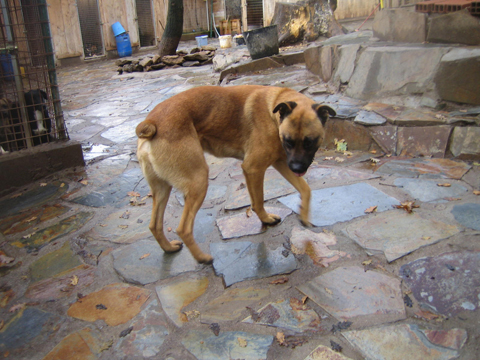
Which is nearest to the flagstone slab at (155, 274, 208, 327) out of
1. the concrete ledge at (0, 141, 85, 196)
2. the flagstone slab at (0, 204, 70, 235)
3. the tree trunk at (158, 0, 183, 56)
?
the flagstone slab at (0, 204, 70, 235)

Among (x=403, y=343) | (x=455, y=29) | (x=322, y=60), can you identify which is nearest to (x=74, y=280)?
(x=403, y=343)

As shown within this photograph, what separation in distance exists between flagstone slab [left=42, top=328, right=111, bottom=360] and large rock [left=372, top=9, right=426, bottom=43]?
5516mm

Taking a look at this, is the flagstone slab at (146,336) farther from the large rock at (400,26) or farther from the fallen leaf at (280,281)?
the large rock at (400,26)

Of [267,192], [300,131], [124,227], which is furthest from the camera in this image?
[267,192]

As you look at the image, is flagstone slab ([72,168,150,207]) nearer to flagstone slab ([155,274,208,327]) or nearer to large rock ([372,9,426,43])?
flagstone slab ([155,274,208,327])

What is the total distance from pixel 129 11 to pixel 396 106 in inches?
676

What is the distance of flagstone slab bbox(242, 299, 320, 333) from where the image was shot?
7.45 ft

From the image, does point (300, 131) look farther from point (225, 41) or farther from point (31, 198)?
point (225, 41)

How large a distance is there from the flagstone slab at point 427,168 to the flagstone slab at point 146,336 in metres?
2.95

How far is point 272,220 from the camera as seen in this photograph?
340 centimetres

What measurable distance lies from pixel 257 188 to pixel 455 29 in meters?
3.72

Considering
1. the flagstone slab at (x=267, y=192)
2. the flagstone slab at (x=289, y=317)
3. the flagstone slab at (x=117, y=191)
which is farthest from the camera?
the flagstone slab at (x=117, y=191)

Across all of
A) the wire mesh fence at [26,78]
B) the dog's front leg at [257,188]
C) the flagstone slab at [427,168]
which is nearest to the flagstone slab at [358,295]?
the dog's front leg at [257,188]

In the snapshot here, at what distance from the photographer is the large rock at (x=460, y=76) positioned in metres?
4.25
